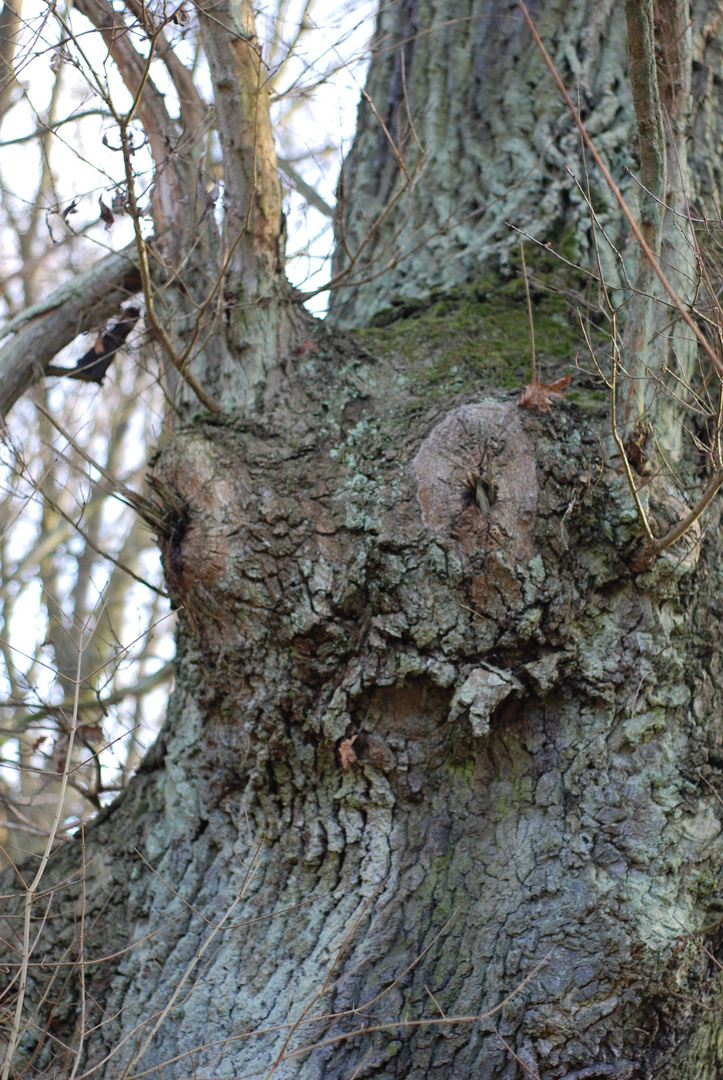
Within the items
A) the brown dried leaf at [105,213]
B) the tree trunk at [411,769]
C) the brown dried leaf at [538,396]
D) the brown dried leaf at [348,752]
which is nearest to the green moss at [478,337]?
the tree trunk at [411,769]

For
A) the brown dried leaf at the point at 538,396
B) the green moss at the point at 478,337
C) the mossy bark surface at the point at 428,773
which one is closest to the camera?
→ the mossy bark surface at the point at 428,773

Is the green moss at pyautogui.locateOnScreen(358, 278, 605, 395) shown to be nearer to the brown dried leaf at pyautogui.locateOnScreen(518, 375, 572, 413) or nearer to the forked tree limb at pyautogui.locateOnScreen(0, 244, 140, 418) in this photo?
the brown dried leaf at pyautogui.locateOnScreen(518, 375, 572, 413)

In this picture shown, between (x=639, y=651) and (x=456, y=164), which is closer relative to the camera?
(x=639, y=651)

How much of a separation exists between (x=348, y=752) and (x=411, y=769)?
202 mm

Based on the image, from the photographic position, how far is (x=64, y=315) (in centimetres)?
318

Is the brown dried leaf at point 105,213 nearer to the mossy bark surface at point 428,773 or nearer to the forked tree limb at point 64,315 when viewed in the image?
the forked tree limb at point 64,315

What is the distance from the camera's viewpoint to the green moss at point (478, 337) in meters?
2.80

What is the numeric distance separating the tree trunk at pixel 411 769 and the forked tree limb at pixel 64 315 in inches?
28.2

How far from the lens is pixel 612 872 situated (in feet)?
7.14

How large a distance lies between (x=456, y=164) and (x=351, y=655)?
2.42 m

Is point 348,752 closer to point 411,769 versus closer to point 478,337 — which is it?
point 411,769

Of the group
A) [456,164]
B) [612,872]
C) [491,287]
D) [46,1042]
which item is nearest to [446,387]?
[491,287]

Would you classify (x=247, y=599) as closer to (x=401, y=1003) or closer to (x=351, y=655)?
(x=351, y=655)

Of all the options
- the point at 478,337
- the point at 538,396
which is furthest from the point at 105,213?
the point at 538,396
